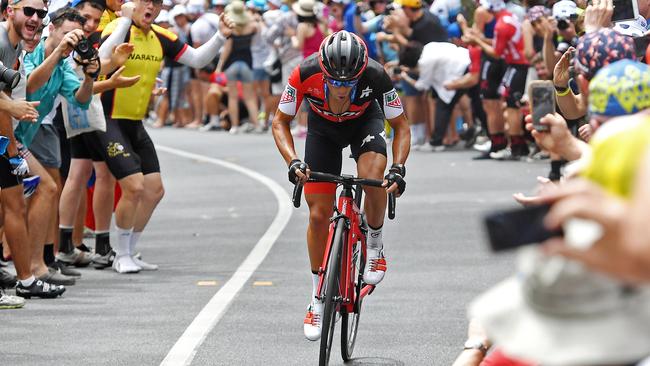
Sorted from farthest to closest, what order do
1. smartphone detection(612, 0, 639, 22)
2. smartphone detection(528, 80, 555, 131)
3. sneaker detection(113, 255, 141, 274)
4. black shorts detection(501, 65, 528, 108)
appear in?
black shorts detection(501, 65, 528, 108) < smartphone detection(528, 80, 555, 131) < sneaker detection(113, 255, 141, 274) < smartphone detection(612, 0, 639, 22)

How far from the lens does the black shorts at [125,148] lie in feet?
39.4

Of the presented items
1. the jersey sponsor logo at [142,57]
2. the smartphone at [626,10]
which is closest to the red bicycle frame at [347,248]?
the smartphone at [626,10]

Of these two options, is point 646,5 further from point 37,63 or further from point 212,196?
point 212,196

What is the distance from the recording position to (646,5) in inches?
393

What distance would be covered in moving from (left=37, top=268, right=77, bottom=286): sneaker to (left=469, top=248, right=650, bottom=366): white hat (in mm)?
8069

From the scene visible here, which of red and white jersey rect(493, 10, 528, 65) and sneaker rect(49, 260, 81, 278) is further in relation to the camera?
red and white jersey rect(493, 10, 528, 65)

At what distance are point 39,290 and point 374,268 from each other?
274 centimetres

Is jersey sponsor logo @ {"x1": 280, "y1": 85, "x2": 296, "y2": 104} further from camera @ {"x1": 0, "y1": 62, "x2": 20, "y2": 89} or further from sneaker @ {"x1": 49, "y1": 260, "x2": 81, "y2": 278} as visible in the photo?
sneaker @ {"x1": 49, "y1": 260, "x2": 81, "y2": 278}

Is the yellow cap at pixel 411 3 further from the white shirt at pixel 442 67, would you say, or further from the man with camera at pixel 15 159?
the man with camera at pixel 15 159

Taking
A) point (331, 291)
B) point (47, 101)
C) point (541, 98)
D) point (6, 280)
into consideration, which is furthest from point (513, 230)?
point (541, 98)

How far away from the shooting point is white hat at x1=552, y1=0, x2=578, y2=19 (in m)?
16.8

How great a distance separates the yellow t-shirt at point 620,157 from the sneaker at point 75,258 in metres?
9.30

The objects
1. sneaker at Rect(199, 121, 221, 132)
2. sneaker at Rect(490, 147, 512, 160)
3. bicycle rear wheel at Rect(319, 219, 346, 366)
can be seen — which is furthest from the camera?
sneaker at Rect(199, 121, 221, 132)

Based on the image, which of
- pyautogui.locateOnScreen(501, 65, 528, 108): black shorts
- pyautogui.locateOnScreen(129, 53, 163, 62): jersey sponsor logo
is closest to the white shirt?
pyautogui.locateOnScreen(501, 65, 528, 108): black shorts
